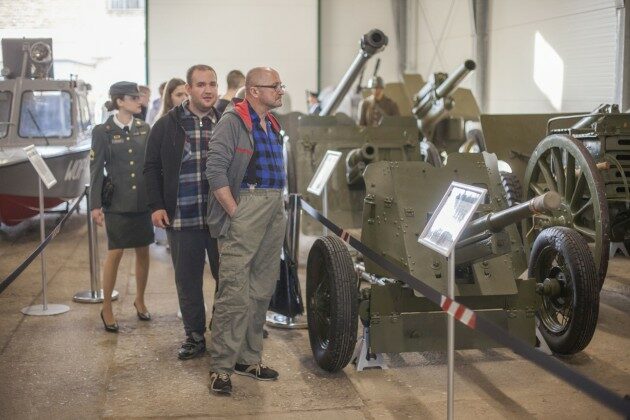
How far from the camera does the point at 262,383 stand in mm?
4859

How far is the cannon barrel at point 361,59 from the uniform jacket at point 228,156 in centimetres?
435

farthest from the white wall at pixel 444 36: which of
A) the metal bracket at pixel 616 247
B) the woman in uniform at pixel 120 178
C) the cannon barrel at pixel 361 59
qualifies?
the woman in uniform at pixel 120 178

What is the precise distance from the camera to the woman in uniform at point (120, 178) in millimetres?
5852

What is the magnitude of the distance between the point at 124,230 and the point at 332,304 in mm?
1790

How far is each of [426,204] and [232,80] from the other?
8.61ft

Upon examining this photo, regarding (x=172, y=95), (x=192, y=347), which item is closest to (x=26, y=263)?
(x=192, y=347)

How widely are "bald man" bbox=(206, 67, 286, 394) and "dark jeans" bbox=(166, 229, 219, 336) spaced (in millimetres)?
498

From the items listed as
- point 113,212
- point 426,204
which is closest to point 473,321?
point 426,204

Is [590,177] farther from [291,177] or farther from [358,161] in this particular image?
[358,161]

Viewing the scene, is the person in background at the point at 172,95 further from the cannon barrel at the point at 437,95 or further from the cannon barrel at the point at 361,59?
the cannon barrel at the point at 437,95

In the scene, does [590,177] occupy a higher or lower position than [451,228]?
higher

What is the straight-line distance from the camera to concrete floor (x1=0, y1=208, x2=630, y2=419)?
4461 mm

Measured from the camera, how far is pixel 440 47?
1611cm

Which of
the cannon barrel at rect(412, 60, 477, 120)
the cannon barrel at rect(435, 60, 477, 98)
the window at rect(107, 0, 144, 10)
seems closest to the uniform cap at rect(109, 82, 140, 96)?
the cannon barrel at rect(435, 60, 477, 98)
